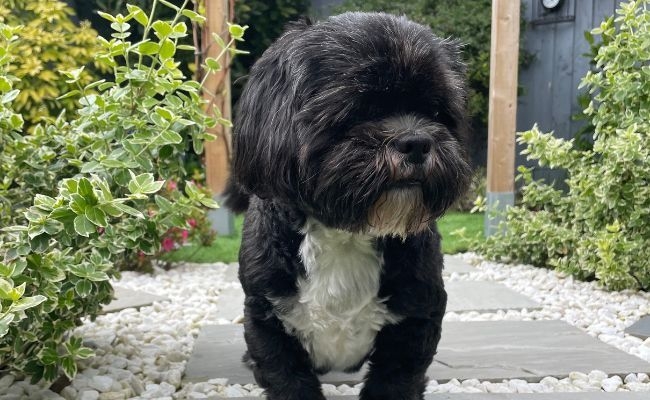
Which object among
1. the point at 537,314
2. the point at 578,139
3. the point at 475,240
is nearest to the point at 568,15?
the point at 578,139

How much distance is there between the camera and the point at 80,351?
6.79ft

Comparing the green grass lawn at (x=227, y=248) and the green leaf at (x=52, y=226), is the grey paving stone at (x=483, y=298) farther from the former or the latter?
the green leaf at (x=52, y=226)

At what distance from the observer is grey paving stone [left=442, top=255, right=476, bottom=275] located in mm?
4578

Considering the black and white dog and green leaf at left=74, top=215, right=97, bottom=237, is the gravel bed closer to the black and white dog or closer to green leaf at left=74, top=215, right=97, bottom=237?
the black and white dog

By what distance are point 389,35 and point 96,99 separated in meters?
1.08

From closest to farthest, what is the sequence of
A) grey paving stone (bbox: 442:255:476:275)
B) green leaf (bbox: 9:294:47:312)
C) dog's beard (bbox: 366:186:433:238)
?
green leaf (bbox: 9:294:47:312) < dog's beard (bbox: 366:186:433:238) < grey paving stone (bbox: 442:255:476:275)

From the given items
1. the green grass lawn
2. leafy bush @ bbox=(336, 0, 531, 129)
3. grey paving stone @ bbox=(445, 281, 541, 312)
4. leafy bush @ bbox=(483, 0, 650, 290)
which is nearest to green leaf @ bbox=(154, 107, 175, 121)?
grey paving stone @ bbox=(445, 281, 541, 312)

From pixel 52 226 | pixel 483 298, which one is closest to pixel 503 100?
pixel 483 298

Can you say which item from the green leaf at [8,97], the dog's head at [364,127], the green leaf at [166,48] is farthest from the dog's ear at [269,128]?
the green leaf at [8,97]

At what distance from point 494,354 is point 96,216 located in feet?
5.60

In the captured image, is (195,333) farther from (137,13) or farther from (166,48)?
(137,13)

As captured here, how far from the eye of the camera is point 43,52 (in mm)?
5188

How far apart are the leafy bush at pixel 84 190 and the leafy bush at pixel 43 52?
269cm

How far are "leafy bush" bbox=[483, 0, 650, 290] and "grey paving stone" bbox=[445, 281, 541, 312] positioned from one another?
51 centimetres
